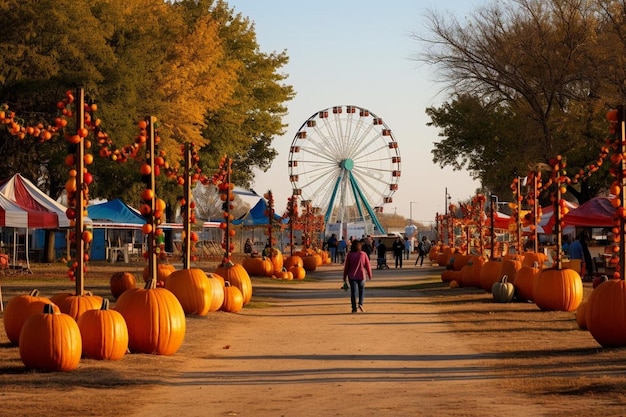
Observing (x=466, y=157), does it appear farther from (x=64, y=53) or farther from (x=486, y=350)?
(x=486, y=350)

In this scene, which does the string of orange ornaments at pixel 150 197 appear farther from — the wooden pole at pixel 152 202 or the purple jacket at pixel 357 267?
the purple jacket at pixel 357 267

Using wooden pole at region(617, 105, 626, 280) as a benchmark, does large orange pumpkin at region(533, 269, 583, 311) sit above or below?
below

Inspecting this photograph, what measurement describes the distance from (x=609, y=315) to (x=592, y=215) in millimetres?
22911

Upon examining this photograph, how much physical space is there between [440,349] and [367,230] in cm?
8226

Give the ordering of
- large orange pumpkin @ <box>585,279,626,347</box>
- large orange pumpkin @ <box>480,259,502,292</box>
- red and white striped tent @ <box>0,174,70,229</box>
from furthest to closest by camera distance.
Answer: red and white striped tent @ <box>0,174,70,229</box> < large orange pumpkin @ <box>480,259,502,292</box> < large orange pumpkin @ <box>585,279,626,347</box>

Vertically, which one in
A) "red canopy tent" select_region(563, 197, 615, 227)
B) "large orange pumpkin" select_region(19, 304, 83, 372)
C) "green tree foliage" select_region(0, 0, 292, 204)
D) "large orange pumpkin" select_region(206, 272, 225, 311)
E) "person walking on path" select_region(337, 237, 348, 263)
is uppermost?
"green tree foliage" select_region(0, 0, 292, 204)

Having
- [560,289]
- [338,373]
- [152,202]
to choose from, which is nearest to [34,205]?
[152,202]

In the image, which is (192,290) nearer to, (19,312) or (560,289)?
(19,312)

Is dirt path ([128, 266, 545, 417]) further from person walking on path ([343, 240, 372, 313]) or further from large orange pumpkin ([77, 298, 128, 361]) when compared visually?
person walking on path ([343, 240, 372, 313])

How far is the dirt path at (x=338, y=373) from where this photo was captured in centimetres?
→ 1244

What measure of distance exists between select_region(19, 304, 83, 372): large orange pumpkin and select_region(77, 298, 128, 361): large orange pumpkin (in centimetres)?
88

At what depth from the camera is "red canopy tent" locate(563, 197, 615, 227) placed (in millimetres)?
39531

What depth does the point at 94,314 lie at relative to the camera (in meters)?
16.2

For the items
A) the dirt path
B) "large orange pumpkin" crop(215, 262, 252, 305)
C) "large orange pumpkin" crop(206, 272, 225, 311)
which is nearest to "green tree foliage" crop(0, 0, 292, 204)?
Answer: "large orange pumpkin" crop(215, 262, 252, 305)
